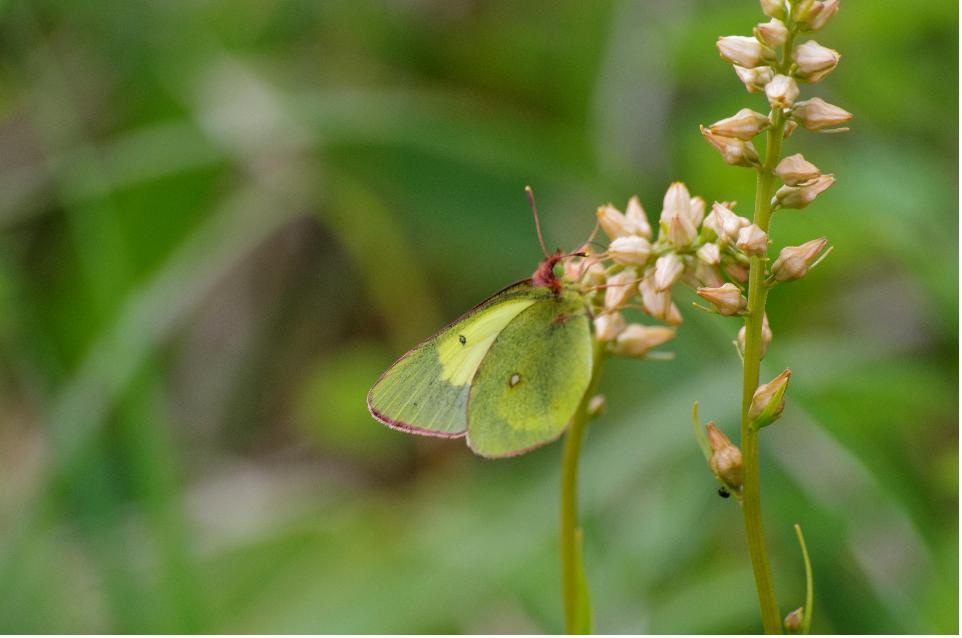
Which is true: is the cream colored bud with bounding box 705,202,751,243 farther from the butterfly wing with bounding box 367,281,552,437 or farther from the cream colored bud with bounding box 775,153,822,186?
the butterfly wing with bounding box 367,281,552,437

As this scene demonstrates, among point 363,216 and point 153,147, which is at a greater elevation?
point 153,147

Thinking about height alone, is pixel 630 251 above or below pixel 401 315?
below

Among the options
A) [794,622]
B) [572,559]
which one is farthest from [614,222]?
[794,622]

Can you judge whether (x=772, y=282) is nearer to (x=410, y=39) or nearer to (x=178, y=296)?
(x=178, y=296)

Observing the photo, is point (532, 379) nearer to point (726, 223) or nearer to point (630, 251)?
point (630, 251)

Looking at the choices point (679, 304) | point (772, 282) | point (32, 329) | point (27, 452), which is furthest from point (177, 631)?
point (27, 452)

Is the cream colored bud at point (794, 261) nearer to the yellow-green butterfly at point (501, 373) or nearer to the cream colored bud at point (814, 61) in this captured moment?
the cream colored bud at point (814, 61)

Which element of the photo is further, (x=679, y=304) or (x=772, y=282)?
(x=679, y=304)
